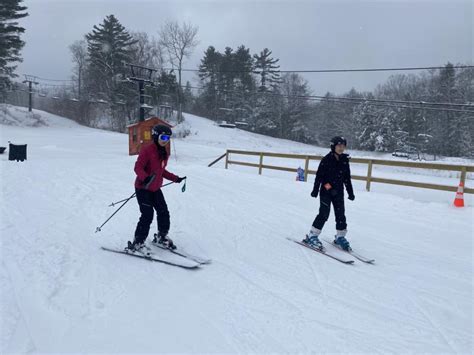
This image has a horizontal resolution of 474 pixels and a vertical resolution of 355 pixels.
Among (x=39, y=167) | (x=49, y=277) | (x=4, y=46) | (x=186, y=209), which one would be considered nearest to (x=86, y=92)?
(x=4, y=46)

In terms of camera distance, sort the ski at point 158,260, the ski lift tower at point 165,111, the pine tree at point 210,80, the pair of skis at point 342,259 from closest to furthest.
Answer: the ski at point 158,260 < the pair of skis at point 342,259 < the ski lift tower at point 165,111 < the pine tree at point 210,80

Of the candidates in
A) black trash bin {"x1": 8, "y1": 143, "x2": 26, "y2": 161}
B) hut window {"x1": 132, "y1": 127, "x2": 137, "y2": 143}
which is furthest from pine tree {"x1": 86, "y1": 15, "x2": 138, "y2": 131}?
black trash bin {"x1": 8, "y1": 143, "x2": 26, "y2": 161}

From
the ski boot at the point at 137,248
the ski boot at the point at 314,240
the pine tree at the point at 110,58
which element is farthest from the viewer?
the pine tree at the point at 110,58

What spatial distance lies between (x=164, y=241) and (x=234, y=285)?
5.29ft

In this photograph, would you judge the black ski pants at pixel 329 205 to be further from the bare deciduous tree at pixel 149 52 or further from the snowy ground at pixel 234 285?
the bare deciduous tree at pixel 149 52

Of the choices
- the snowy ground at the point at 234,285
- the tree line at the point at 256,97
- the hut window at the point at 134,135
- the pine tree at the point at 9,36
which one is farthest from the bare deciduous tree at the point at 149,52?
the snowy ground at the point at 234,285

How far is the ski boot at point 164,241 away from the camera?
17.9ft

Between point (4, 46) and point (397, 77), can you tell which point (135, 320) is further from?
point (397, 77)

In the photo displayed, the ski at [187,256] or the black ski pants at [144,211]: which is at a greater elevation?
the black ski pants at [144,211]

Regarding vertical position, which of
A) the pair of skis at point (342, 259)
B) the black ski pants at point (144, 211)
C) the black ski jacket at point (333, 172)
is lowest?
the pair of skis at point (342, 259)

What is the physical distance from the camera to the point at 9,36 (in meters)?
38.2

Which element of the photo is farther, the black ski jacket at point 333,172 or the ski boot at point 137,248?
the black ski jacket at point 333,172

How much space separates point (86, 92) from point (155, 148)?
52.8 meters

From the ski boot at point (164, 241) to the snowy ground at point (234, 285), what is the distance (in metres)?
0.35
